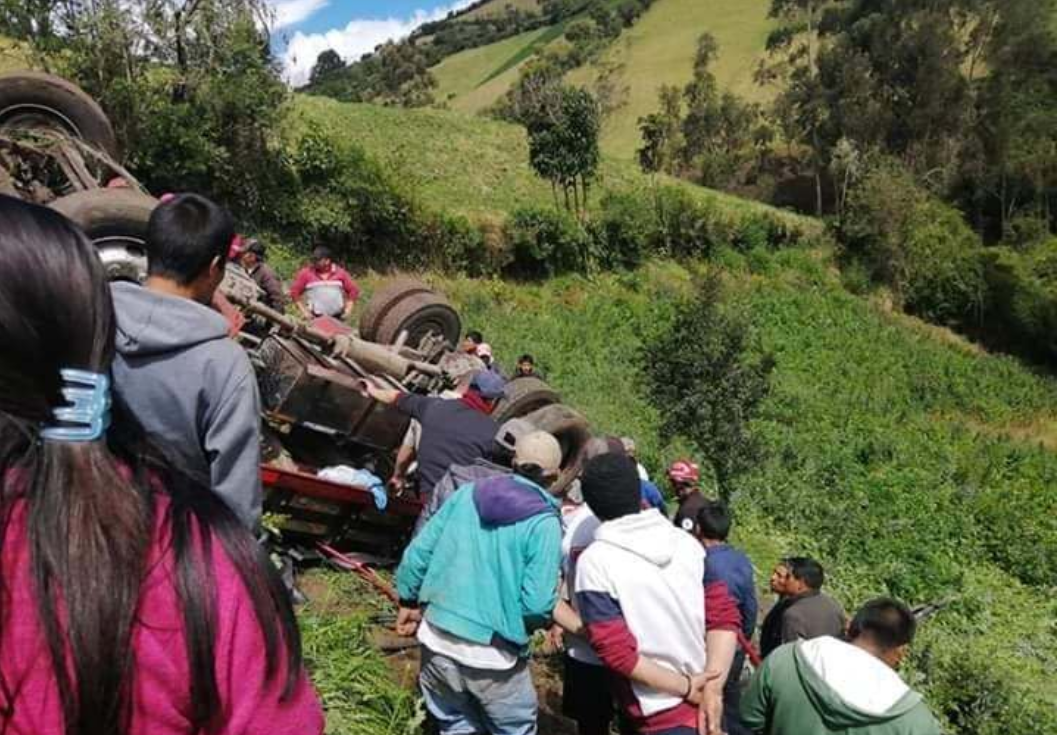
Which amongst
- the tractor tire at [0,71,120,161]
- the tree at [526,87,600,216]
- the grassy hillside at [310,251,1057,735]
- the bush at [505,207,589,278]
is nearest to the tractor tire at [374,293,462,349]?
the tractor tire at [0,71,120,161]

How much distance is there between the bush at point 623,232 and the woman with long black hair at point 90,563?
27.2 m

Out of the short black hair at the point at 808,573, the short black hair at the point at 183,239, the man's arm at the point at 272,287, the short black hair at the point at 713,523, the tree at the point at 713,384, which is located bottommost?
the tree at the point at 713,384

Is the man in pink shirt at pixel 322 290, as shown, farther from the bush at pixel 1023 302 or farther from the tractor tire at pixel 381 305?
the bush at pixel 1023 302

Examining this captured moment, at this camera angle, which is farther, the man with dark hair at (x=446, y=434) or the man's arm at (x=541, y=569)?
the man with dark hair at (x=446, y=434)

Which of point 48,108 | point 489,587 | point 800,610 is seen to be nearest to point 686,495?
point 800,610

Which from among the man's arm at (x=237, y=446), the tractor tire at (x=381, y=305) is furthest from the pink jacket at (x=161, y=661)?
the tractor tire at (x=381, y=305)

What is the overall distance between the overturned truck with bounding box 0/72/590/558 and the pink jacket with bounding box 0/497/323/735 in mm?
3475

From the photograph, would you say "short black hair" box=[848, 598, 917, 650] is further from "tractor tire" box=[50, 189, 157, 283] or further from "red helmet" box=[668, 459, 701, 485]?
"tractor tire" box=[50, 189, 157, 283]

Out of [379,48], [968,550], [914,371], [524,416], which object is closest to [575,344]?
[968,550]

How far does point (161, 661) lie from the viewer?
1.02 metres

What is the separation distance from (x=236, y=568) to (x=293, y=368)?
4.12 metres

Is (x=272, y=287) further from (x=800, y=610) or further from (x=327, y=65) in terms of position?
(x=327, y=65)

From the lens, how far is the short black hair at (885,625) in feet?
10.3

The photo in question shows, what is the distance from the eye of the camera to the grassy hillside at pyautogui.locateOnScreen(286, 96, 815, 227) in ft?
89.3
